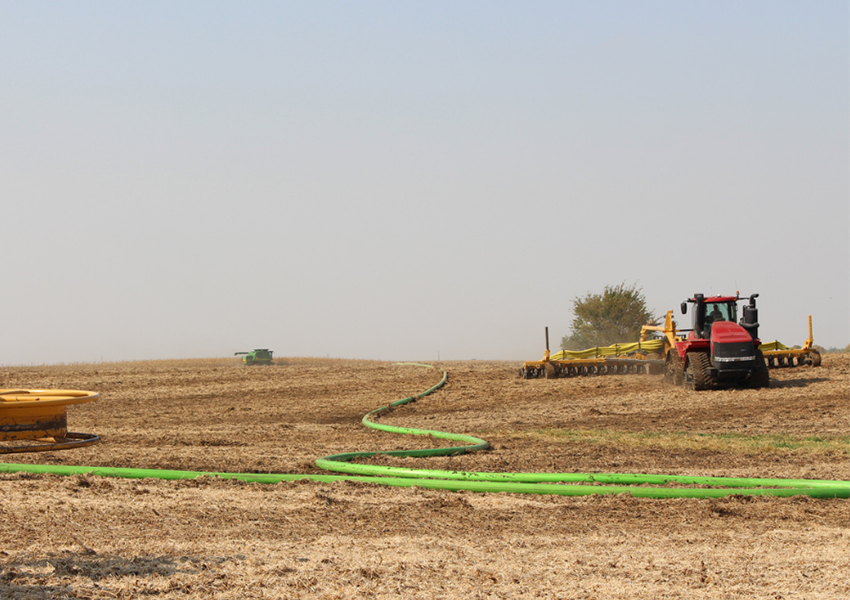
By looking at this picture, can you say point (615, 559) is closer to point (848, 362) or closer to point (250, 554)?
point (250, 554)

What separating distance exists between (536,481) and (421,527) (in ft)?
7.24

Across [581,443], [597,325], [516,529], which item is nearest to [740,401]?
[581,443]

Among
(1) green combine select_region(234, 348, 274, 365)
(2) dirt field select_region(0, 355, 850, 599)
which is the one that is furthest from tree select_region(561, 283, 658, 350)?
(2) dirt field select_region(0, 355, 850, 599)

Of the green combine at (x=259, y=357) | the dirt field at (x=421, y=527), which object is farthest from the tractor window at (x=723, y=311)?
the green combine at (x=259, y=357)

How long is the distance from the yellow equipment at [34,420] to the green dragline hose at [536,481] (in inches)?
125

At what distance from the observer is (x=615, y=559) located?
577 cm

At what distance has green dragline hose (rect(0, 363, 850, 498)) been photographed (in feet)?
25.6

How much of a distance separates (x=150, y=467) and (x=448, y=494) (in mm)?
3935

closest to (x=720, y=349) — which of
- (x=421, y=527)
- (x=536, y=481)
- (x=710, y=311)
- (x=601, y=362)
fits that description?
(x=710, y=311)

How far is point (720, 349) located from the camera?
1973 centimetres

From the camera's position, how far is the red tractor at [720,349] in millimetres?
19641

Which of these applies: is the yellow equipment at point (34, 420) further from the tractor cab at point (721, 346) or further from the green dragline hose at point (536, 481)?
the tractor cab at point (721, 346)

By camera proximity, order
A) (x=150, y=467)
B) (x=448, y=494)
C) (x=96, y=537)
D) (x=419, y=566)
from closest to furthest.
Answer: (x=419, y=566)
(x=96, y=537)
(x=448, y=494)
(x=150, y=467)

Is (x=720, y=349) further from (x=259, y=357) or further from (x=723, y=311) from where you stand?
(x=259, y=357)
